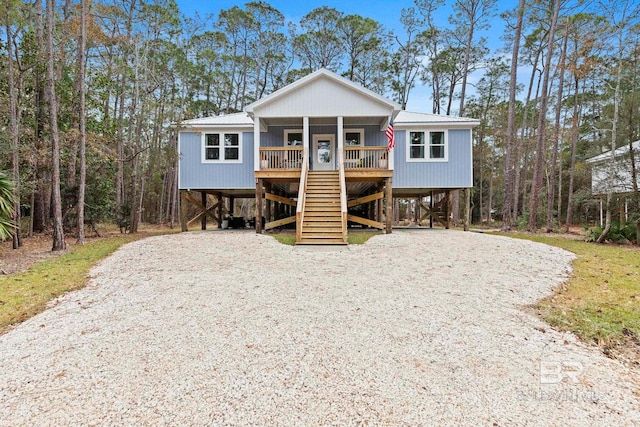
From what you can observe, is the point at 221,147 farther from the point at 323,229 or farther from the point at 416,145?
the point at 416,145

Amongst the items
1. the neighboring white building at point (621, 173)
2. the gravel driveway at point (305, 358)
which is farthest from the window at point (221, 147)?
the neighboring white building at point (621, 173)

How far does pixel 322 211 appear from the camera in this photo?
11.3 metres

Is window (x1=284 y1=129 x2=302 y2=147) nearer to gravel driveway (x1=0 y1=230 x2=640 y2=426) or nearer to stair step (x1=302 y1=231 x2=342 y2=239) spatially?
stair step (x1=302 y1=231 x2=342 y2=239)

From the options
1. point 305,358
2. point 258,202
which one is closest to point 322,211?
point 258,202

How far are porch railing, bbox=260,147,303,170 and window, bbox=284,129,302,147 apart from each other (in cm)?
115

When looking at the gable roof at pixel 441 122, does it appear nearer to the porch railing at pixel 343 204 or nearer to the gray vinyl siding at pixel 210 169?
the porch railing at pixel 343 204

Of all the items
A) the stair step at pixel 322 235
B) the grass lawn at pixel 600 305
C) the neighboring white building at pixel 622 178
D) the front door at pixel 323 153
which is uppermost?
the front door at pixel 323 153

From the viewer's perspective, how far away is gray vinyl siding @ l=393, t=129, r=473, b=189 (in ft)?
48.4

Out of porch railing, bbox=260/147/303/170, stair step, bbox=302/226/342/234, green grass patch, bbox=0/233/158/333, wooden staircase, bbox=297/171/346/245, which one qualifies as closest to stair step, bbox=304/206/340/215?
wooden staircase, bbox=297/171/346/245

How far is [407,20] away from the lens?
87.0 feet

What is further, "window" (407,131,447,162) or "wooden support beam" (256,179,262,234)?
"window" (407,131,447,162)

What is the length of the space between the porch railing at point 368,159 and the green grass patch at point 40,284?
29.1 ft

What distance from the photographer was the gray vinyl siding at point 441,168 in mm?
14766

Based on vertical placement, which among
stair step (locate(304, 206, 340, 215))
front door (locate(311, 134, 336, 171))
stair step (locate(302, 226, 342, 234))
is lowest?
stair step (locate(302, 226, 342, 234))
